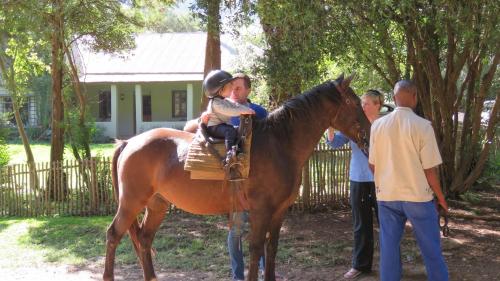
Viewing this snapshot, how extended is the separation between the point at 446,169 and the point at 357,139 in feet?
18.0

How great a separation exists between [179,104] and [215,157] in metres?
23.5

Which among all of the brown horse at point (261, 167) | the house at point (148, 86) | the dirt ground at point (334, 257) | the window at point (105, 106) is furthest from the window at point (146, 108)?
the brown horse at point (261, 167)

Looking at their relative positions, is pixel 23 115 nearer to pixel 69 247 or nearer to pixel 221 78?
pixel 69 247

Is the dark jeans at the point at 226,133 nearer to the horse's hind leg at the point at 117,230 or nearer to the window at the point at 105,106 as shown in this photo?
the horse's hind leg at the point at 117,230

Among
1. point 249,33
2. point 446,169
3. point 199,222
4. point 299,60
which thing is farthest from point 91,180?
point 446,169

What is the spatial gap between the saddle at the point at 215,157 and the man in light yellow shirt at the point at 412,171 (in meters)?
1.12

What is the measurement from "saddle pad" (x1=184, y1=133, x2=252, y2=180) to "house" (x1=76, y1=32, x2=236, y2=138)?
20.4m

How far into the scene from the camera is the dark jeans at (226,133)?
4457mm

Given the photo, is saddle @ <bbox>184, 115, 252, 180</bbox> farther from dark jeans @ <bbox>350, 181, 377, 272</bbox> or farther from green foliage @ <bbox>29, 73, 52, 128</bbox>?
green foliage @ <bbox>29, 73, 52, 128</bbox>

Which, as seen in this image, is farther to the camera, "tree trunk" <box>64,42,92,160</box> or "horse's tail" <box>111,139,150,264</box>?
"tree trunk" <box>64,42,92,160</box>

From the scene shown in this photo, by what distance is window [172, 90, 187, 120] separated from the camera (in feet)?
90.5

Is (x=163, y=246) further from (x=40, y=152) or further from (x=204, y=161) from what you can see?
(x=40, y=152)

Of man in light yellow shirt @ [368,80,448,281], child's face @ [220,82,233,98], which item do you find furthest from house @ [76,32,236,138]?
man in light yellow shirt @ [368,80,448,281]

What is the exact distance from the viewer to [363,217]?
539 cm
